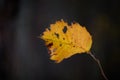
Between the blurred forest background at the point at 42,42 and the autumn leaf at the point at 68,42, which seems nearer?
the autumn leaf at the point at 68,42

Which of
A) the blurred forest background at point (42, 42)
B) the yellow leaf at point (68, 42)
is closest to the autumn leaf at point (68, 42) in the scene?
the yellow leaf at point (68, 42)

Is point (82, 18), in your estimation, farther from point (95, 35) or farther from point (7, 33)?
point (7, 33)

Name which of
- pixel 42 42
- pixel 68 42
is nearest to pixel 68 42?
pixel 68 42

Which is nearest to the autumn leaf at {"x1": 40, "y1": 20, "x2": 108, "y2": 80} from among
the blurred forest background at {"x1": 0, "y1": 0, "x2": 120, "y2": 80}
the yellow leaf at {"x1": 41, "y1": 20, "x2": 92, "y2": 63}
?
the yellow leaf at {"x1": 41, "y1": 20, "x2": 92, "y2": 63}

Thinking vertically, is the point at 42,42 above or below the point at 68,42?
above

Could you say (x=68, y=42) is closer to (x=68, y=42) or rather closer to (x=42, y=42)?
(x=68, y=42)

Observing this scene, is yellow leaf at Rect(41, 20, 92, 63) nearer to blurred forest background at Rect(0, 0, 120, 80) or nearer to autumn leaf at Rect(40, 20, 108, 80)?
autumn leaf at Rect(40, 20, 108, 80)

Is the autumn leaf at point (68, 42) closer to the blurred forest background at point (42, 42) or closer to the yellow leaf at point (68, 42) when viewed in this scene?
the yellow leaf at point (68, 42)

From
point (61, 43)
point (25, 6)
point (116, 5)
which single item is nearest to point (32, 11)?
point (25, 6)
